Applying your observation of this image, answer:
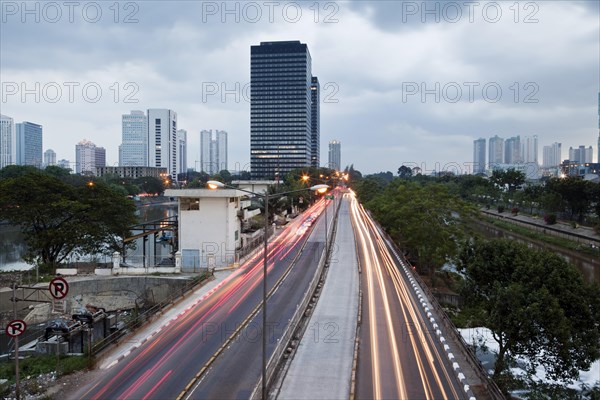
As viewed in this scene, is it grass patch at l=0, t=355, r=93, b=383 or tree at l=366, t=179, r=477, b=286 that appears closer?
grass patch at l=0, t=355, r=93, b=383

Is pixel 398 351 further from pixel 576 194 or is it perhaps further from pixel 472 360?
pixel 576 194

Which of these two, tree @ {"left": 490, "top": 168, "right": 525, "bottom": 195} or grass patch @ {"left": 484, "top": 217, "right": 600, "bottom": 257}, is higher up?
tree @ {"left": 490, "top": 168, "right": 525, "bottom": 195}

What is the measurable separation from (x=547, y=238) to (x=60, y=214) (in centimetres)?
6972

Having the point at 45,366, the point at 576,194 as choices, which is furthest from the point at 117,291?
the point at 576,194

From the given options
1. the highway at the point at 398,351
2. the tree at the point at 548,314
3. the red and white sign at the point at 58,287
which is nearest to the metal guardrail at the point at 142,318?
the red and white sign at the point at 58,287

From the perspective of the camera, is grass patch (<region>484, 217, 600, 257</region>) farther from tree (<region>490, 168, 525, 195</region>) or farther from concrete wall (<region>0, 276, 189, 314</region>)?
concrete wall (<region>0, 276, 189, 314</region>)

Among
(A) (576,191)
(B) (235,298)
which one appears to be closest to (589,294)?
(B) (235,298)

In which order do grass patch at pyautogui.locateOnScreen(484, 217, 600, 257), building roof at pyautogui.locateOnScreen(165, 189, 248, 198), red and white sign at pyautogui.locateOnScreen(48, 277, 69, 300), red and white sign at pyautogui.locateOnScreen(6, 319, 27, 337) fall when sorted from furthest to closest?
grass patch at pyautogui.locateOnScreen(484, 217, 600, 257), building roof at pyautogui.locateOnScreen(165, 189, 248, 198), red and white sign at pyautogui.locateOnScreen(48, 277, 69, 300), red and white sign at pyautogui.locateOnScreen(6, 319, 27, 337)

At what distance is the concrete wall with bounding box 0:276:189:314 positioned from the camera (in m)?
32.0

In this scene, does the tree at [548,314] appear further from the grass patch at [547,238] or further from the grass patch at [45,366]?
the grass patch at [547,238]

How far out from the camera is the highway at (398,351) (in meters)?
15.7

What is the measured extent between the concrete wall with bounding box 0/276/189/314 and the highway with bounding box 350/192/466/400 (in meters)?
15.1

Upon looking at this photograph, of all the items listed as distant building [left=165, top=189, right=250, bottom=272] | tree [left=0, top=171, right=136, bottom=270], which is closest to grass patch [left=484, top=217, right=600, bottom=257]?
distant building [left=165, top=189, right=250, bottom=272]

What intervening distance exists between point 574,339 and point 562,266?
3.27m
